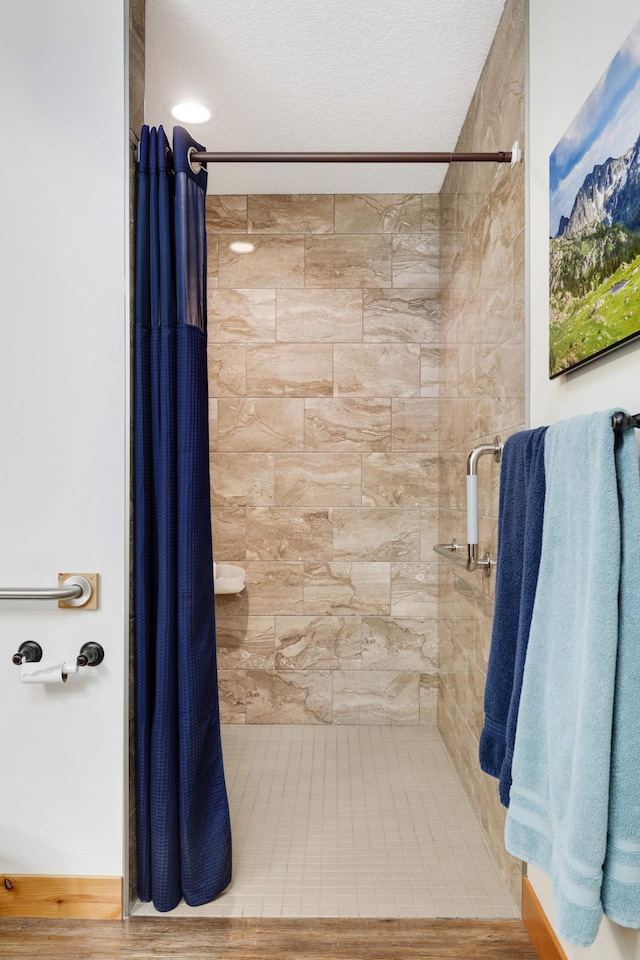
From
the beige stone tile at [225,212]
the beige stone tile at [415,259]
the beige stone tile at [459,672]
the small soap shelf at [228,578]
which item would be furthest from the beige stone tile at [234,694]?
the beige stone tile at [225,212]

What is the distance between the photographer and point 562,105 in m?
1.57

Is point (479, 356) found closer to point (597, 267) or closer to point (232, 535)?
point (597, 267)

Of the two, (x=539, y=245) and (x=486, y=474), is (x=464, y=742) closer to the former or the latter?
(x=486, y=474)

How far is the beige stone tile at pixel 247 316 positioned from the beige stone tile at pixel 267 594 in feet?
3.84

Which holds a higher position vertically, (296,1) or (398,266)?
(296,1)

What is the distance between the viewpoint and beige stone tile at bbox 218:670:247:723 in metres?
3.39

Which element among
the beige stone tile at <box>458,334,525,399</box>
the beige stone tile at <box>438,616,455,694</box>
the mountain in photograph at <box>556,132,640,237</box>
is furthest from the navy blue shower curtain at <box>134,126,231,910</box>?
the beige stone tile at <box>438,616,455,694</box>

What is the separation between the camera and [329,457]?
134 inches

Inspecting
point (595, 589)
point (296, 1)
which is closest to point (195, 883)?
point (595, 589)

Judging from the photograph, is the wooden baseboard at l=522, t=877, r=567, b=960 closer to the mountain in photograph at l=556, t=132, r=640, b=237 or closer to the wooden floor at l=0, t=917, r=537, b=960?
the wooden floor at l=0, t=917, r=537, b=960

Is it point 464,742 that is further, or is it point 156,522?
point 464,742

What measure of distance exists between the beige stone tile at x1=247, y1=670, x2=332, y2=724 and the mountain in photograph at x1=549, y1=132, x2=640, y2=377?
2.28 metres

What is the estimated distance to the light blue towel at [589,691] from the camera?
100 cm

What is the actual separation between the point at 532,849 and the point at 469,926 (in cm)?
81
